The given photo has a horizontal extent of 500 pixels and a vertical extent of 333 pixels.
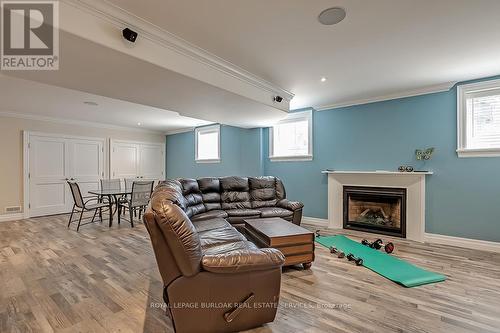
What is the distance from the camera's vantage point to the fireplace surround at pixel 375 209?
428 centimetres

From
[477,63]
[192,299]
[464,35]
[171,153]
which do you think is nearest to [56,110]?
[171,153]

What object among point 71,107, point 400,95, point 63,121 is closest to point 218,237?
point 400,95

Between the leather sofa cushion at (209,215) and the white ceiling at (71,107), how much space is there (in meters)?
2.79

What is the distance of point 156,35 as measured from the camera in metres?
2.36

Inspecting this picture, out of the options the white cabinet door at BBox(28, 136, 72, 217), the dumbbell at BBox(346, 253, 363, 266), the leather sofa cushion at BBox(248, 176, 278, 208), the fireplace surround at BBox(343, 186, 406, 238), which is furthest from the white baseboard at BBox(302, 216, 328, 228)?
the white cabinet door at BBox(28, 136, 72, 217)

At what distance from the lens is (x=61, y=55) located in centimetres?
220

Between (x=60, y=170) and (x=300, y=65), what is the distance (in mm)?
6535

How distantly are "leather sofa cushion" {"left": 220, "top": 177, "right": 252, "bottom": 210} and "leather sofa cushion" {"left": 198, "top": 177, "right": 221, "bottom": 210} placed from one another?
0.10m

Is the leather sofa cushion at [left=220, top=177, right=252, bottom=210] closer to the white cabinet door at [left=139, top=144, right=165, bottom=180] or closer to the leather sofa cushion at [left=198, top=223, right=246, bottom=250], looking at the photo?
the leather sofa cushion at [left=198, top=223, right=246, bottom=250]

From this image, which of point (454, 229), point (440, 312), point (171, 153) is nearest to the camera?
point (440, 312)

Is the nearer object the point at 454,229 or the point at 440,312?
the point at 440,312

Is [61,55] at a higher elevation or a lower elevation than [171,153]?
higher

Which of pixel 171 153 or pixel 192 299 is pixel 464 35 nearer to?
pixel 192 299

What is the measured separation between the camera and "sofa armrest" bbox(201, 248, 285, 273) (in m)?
1.65
